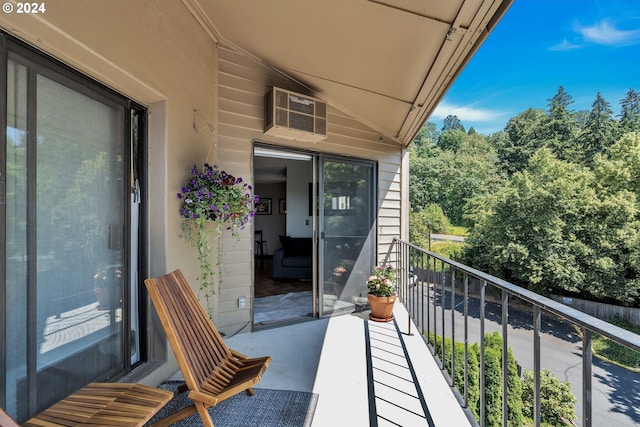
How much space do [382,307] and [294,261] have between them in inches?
102

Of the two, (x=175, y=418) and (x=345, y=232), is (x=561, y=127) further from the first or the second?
(x=175, y=418)

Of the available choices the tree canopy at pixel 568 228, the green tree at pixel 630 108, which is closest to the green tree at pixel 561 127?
the green tree at pixel 630 108

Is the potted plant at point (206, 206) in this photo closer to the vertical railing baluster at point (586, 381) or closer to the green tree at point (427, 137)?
the vertical railing baluster at point (586, 381)

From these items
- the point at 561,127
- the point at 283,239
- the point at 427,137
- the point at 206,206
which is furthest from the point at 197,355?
the point at 561,127

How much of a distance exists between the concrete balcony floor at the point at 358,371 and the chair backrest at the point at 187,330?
49cm

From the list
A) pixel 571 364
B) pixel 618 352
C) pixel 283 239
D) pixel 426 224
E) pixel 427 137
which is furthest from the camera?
pixel 427 137

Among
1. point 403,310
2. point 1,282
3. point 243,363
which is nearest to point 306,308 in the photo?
point 403,310

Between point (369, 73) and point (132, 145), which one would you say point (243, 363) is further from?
point (369, 73)

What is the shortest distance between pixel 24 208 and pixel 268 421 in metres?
1.60

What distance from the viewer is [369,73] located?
283 cm

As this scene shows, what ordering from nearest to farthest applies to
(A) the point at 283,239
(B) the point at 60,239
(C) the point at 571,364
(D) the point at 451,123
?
(B) the point at 60,239
(A) the point at 283,239
(C) the point at 571,364
(D) the point at 451,123

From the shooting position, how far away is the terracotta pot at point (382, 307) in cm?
333

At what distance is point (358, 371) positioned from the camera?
2.27 metres

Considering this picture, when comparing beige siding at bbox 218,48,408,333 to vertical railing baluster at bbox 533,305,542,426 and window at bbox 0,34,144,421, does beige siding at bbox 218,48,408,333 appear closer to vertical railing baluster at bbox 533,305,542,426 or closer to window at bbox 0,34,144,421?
window at bbox 0,34,144,421
